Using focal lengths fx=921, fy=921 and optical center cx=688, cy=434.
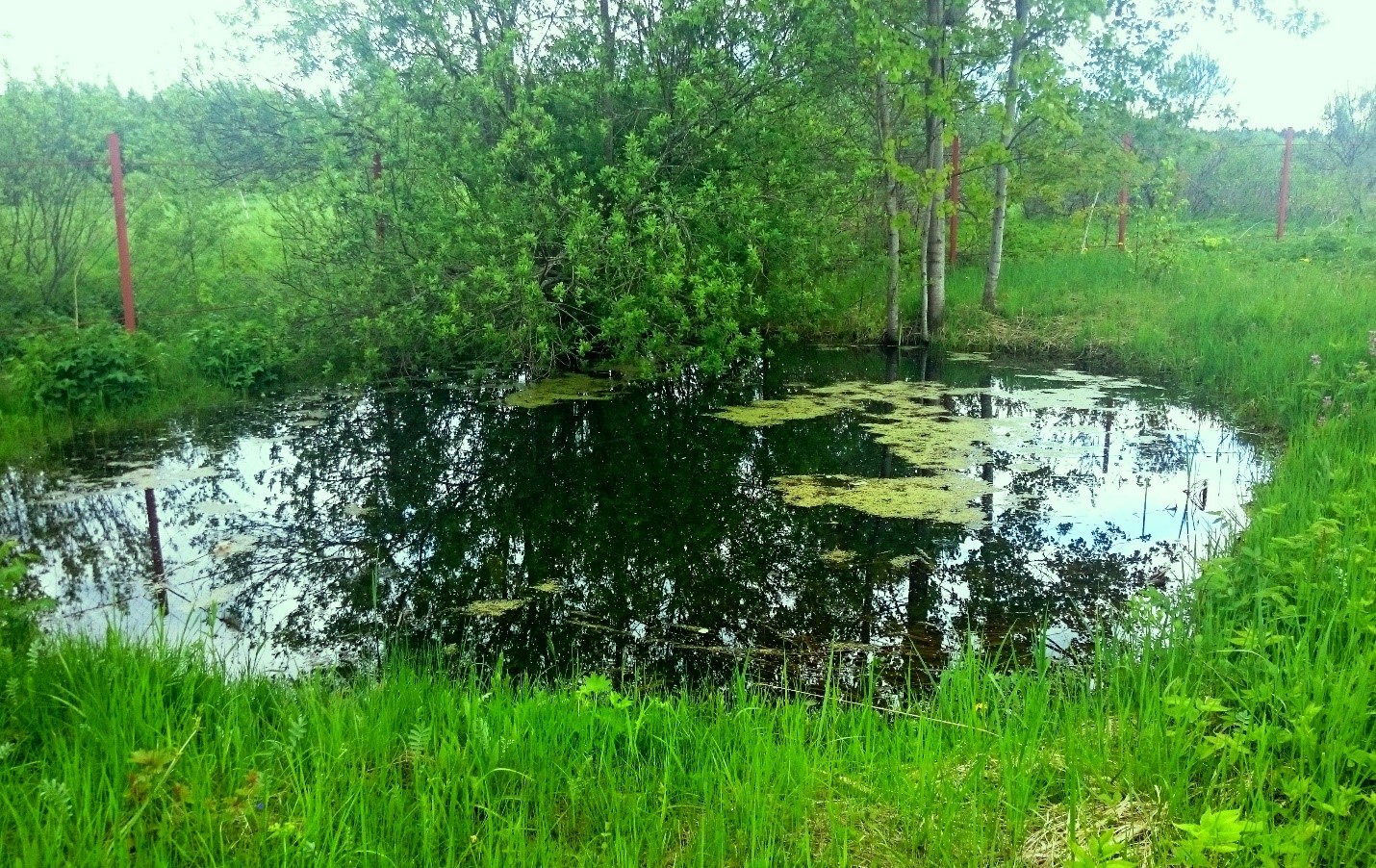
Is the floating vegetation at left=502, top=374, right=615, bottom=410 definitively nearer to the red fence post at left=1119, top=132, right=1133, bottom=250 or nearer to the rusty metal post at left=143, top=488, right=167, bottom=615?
the rusty metal post at left=143, top=488, right=167, bottom=615

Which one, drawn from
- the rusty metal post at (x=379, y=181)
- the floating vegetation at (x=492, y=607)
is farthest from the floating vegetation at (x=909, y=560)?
the rusty metal post at (x=379, y=181)

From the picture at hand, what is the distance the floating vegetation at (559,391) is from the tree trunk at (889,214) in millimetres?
3221

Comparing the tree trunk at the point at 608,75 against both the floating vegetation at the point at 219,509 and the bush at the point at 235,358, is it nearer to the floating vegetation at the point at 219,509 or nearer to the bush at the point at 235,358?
the bush at the point at 235,358

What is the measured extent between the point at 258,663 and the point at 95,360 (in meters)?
4.79

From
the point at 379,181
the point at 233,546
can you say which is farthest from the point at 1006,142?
the point at 233,546

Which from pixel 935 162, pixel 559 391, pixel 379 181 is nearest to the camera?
pixel 379 181

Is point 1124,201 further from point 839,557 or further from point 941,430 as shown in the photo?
point 839,557

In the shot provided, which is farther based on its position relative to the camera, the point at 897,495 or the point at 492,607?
the point at 897,495

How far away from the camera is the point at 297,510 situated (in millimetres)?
4973

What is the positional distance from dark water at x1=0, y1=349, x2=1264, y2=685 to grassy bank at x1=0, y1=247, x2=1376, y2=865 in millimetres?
542

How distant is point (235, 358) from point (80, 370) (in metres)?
1.33

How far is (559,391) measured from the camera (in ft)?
27.6

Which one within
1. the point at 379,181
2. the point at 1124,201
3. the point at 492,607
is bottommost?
the point at 492,607

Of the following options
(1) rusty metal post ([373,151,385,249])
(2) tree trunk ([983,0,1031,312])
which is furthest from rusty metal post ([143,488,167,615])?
(2) tree trunk ([983,0,1031,312])
